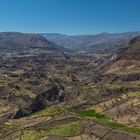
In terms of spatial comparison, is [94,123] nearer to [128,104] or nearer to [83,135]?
[83,135]

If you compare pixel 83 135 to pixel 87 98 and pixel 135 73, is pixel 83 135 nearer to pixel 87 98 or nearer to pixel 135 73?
pixel 87 98

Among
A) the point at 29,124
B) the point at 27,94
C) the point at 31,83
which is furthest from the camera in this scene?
the point at 31,83

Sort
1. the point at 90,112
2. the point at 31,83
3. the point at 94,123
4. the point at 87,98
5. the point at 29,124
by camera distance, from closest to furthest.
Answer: the point at 94,123 < the point at 29,124 < the point at 90,112 < the point at 87,98 < the point at 31,83

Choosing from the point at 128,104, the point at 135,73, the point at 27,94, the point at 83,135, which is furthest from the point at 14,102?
the point at 135,73

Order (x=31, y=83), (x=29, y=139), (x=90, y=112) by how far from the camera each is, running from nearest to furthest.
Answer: (x=29, y=139) < (x=90, y=112) < (x=31, y=83)

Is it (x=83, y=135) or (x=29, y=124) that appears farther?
(x=29, y=124)

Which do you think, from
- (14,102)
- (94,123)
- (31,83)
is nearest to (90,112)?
(94,123)

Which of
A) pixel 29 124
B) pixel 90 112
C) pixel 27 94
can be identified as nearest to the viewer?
pixel 29 124

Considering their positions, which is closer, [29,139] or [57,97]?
[29,139]
